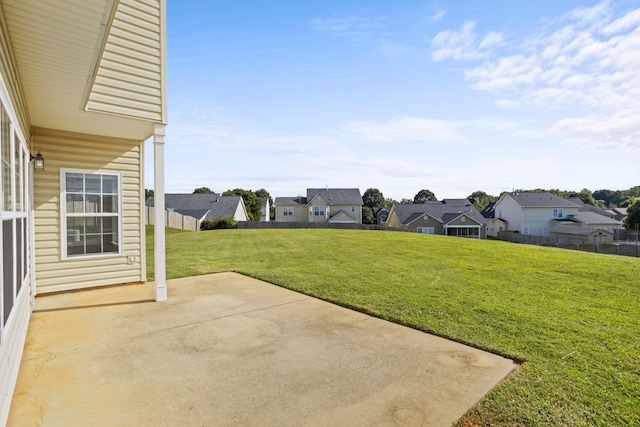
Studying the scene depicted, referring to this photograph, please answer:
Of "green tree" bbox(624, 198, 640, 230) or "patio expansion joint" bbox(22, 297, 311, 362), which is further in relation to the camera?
"green tree" bbox(624, 198, 640, 230)

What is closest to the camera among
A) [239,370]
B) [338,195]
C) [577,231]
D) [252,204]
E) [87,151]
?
[239,370]

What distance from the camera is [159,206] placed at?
5.45 m

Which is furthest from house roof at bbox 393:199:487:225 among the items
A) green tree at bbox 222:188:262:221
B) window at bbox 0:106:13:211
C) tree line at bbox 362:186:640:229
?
window at bbox 0:106:13:211

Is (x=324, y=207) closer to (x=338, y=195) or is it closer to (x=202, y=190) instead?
(x=338, y=195)

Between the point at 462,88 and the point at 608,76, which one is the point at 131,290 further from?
the point at 608,76

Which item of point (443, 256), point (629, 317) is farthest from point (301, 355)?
point (443, 256)

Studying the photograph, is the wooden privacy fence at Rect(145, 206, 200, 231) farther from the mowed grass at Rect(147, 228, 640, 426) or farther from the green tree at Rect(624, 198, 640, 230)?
the green tree at Rect(624, 198, 640, 230)

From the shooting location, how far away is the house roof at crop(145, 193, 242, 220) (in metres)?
35.3

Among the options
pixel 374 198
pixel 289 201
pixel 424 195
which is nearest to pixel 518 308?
pixel 289 201

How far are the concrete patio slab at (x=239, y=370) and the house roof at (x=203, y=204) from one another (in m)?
31.6

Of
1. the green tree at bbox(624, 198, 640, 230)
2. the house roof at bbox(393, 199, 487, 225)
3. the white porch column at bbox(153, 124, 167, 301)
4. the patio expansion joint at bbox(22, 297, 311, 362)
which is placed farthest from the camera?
the green tree at bbox(624, 198, 640, 230)

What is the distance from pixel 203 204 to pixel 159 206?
109ft

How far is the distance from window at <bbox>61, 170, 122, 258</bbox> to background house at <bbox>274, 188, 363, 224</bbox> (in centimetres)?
3473

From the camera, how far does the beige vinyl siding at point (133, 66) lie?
16.1ft
